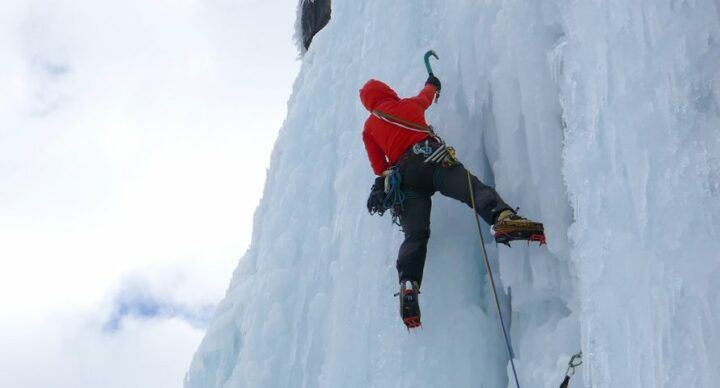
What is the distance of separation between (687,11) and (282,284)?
3.13 meters

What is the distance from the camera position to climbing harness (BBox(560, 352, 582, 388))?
3123 mm

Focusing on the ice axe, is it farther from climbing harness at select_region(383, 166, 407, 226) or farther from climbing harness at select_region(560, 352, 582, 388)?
climbing harness at select_region(560, 352, 582, 388)

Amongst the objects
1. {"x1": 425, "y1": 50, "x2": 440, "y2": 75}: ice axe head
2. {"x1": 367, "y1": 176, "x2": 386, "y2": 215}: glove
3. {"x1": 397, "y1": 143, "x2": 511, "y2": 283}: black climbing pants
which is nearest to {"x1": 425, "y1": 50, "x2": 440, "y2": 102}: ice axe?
{"x1": 425, "y1": 50, "x2": 440, "y2": 75}: ice axe head

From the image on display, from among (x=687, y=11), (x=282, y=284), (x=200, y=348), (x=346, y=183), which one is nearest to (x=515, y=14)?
(x=687, y=11)

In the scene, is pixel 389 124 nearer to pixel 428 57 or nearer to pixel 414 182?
pixel 414 182

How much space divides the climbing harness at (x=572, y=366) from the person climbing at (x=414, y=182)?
0.55m

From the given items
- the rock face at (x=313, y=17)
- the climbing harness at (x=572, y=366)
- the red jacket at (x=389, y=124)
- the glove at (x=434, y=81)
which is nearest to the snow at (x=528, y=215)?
the climbing harness at (x=572, y=366)

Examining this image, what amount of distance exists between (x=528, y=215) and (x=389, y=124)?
3.21 ft

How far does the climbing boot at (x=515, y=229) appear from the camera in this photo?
3428 mm

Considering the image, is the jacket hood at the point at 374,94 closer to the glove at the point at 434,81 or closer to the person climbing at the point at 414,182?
the person climbing at the point at 414,182

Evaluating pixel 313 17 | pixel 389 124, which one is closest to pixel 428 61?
pixel 389 124

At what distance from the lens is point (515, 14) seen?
13.9ft

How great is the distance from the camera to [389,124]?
4320mm

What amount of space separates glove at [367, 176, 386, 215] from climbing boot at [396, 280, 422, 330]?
0.64 metres
